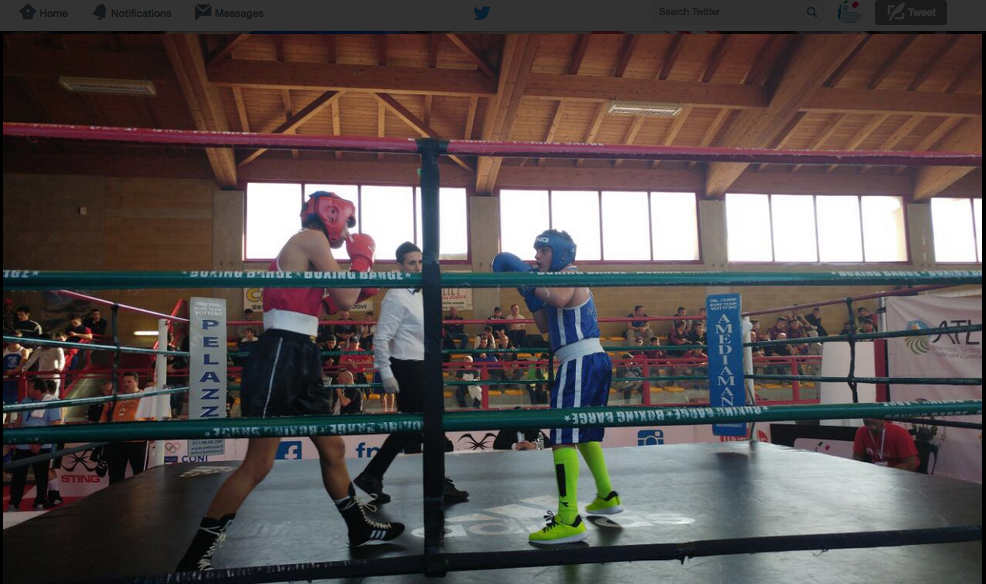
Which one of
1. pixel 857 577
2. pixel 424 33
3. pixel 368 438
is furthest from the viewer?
pixel 424 33

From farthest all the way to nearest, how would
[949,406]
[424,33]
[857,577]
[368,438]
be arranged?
[424,33] < [368,438] < [857,577] < [949,406]

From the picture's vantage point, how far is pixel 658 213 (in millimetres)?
12906

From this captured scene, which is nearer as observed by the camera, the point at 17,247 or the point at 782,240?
the point at 17,247

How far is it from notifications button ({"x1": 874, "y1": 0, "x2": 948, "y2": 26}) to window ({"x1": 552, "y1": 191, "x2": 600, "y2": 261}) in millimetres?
10416

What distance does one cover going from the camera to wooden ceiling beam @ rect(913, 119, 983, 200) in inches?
468

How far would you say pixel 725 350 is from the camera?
430cm

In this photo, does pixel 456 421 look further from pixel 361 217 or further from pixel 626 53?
pixel 361 217

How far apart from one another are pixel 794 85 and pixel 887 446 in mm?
7467

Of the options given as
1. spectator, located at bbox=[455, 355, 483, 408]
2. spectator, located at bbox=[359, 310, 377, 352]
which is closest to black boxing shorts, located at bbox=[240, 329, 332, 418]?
spectator, located at bbox=[455, 355, 483, 408]

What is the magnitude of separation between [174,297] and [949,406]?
39.2 ft

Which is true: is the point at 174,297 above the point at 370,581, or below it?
above

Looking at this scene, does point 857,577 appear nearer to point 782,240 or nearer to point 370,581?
point 370,581

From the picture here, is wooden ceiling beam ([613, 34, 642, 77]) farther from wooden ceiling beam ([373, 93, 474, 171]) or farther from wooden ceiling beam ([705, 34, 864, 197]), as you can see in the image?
wooden ceiling beam ([373, 93, 474, 171])

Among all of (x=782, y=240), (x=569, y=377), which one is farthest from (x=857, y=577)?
(x=782, y=240)
